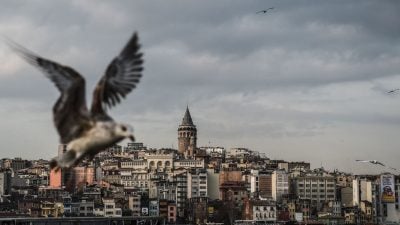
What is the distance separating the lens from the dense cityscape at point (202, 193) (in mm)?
55062

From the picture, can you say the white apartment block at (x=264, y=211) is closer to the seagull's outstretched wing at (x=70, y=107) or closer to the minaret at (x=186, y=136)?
the minaret at (x=186, y=136)

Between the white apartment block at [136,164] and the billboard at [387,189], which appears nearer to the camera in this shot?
the billboard at [387,189]

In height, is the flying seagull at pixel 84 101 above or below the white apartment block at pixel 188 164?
below

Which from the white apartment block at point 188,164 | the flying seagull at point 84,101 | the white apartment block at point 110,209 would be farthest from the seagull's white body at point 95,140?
the white apartment block at point 188,164

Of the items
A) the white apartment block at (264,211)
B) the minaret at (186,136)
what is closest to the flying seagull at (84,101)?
the white apartment block at (264,211)

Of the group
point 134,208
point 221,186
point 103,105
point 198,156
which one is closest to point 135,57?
point 103,105

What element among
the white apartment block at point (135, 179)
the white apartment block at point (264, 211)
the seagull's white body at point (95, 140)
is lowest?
the seagull's white body at point (95, 140)

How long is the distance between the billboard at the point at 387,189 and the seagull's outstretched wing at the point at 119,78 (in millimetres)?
60232

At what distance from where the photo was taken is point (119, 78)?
3.38 metres

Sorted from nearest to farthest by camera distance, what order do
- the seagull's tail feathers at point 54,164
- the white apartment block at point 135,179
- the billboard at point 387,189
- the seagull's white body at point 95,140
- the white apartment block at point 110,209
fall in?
the seagull's white body at point 95,140 → the seagull's tail feathers at point 54,164 → the white apartment block at point 110,209 → the billboard at point 387,189 → the white apartment block at point 135,179

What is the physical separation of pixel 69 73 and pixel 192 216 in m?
55.7

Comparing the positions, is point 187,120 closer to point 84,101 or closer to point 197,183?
point 197,183

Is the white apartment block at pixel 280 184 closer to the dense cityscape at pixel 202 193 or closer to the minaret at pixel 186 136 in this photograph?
the dense cityscape at pixel 202 193

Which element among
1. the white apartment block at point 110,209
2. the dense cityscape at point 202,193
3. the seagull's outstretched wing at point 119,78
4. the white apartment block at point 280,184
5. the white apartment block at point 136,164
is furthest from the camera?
the white apartment block at point 136,164
